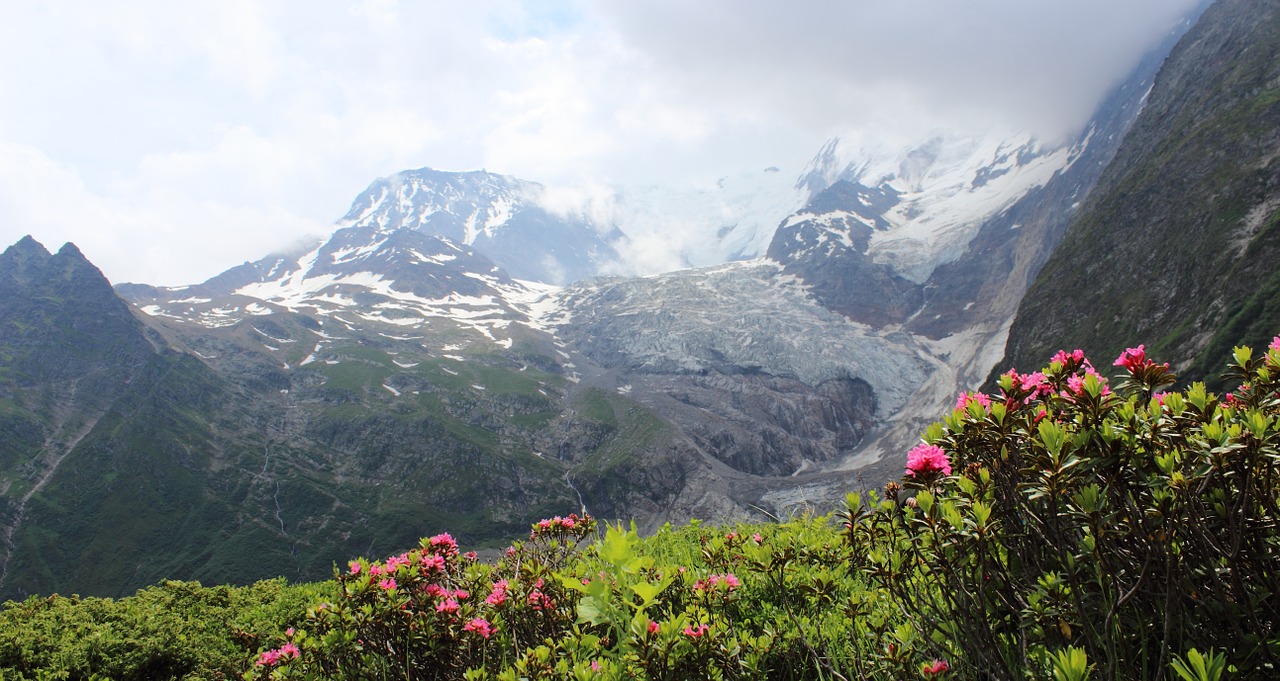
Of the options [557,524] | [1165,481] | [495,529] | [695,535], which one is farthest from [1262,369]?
[495,529]

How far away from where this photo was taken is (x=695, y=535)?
10.6m

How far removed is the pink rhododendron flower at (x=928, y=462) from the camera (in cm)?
340

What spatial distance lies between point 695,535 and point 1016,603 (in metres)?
7.41

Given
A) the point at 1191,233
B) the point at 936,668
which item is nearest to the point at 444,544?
the point at 936,668

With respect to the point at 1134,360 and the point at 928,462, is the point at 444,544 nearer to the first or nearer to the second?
the point at 928,462

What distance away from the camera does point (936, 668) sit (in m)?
3.59

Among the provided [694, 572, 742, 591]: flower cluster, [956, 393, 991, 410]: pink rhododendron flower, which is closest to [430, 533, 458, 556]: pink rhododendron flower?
[694, 572, 742, 591]: flower cluster

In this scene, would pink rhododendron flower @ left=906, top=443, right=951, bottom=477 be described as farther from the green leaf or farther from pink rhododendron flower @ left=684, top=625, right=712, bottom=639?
pink rhododendron flower @ left=684, top=625, right=712, bottom=639

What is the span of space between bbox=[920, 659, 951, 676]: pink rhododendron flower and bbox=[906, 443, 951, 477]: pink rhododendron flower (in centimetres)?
116

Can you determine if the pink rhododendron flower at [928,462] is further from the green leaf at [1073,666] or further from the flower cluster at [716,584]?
the flower cluster at [716,584]

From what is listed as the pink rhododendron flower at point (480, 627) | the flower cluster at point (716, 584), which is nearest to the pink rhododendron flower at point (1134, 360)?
the flower cluster at point (716, 584)

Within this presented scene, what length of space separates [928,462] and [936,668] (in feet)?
4.21

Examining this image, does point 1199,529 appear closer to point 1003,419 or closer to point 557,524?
point 1003,419

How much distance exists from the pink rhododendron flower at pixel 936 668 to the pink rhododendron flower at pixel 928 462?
1164mm
